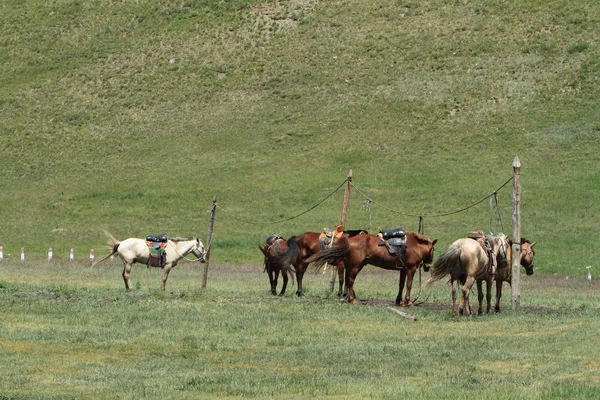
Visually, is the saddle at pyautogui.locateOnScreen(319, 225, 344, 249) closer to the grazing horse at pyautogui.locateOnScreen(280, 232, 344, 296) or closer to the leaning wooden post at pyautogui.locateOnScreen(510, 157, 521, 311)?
the grazing horse at pyautogui.locateOnScreen(280, 232, 344, 296)

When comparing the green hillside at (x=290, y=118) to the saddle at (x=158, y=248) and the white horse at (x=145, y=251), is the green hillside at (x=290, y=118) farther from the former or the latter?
the saddle at (x=158, y=248)

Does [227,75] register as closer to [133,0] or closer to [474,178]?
[133,0]

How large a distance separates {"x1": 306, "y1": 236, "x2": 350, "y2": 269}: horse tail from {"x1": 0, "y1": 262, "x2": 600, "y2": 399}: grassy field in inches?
39.2

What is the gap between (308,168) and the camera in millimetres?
67875

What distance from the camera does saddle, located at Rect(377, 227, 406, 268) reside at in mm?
28156

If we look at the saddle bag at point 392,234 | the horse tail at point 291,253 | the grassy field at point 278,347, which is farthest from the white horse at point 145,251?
the saddle bag at point 392,234

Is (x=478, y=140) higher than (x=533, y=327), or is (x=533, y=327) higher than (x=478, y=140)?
(x=478, y=140)

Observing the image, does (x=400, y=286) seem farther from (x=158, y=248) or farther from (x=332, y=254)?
(x=158, y=248)

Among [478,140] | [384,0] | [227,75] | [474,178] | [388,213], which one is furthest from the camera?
[384,0]

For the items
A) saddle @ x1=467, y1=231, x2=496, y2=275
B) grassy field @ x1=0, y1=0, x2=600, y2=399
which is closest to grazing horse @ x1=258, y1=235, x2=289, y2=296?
grassy field @ x1=0, y1=0, x2=600, y2=399

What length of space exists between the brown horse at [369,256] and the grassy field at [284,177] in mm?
1102

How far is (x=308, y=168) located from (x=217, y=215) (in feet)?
31.2

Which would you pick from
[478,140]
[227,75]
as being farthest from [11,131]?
[478,140]

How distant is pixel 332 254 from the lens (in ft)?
91.4
